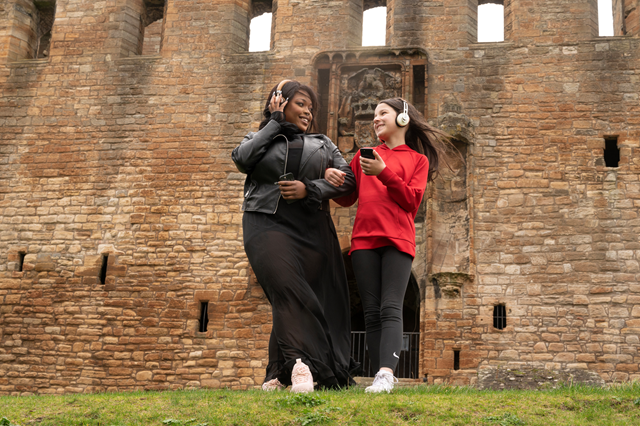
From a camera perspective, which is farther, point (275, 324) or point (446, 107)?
point (446, 107)

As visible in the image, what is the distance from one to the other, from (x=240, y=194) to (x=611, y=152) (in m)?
5.78

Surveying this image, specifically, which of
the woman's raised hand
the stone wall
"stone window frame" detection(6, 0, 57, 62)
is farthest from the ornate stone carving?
the woman's raised hand

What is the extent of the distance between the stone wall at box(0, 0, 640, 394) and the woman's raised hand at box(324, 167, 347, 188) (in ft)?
20.2

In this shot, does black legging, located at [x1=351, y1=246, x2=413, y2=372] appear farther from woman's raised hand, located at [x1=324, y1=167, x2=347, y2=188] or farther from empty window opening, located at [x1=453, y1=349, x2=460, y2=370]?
empty window opening, located at [x1=453, y1=349, x2=460, y2=370]

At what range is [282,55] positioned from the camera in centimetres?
1210

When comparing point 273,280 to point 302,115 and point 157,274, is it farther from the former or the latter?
point 157,274

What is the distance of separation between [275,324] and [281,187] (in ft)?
2.93

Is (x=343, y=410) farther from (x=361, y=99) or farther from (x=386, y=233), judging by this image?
(x=361, y=99)

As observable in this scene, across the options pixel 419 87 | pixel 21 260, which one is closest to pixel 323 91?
pixel 419 87

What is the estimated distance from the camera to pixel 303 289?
4691mm

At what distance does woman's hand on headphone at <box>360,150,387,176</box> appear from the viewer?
15.3 ft

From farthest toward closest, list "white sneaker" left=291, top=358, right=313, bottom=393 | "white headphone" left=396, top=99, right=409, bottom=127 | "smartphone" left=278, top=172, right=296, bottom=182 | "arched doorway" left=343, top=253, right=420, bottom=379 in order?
"arched doorway" left=343, top=253, right=420, bottom=379, "white headphone" left=396, top=99, right=409, bottom=127, "smartphone" left=278, top=172, right=296, bottom=182, "white sneaker" left=291, top=358, right=313, bottom=393

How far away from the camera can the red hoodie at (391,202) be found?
4766 mm

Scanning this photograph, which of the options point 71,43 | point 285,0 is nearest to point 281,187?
point 285,0
